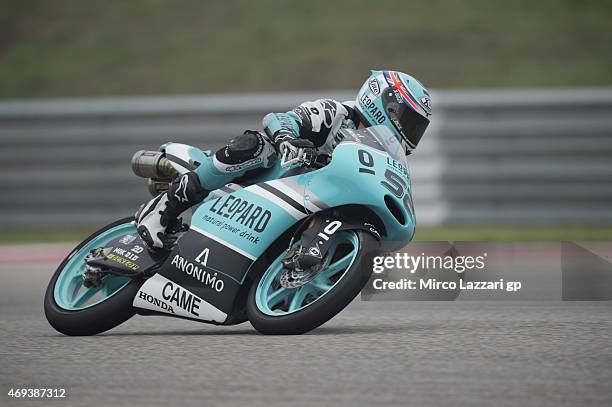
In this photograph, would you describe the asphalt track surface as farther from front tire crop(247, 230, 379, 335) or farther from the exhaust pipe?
the exhaust pipe

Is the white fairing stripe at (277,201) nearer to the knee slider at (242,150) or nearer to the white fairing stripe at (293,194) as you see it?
the white fairing stripe at (293,194)

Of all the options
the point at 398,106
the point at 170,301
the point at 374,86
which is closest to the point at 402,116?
the point at 398,106

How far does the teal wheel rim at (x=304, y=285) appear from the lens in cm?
629

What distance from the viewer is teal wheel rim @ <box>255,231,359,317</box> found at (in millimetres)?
6289

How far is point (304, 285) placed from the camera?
6285 mm

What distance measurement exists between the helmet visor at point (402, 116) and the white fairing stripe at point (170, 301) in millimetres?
1377

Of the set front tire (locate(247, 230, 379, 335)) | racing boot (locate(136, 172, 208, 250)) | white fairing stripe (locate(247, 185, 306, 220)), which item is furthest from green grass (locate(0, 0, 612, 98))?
front tire (locate(247, 230, 379, 335))

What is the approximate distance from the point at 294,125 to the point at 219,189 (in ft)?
1.85

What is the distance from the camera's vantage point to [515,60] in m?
17.3

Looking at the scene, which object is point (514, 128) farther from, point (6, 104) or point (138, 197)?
point (6, 104)

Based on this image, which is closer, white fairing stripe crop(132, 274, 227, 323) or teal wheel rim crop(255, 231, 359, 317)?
teal wheel rim crop(255, 231, 359, 317)

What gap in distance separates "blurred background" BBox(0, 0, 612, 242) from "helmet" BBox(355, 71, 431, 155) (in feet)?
17.9

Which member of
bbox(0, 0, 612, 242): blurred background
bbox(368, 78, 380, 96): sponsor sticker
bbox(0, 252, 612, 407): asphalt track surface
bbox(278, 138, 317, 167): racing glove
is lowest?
bbox(0, 252, 612, 407): asphalt track surface

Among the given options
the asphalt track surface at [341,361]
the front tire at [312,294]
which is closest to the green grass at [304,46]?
the asphalt track surface at [341,361]
